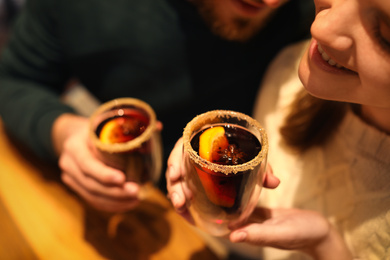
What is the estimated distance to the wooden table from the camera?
102cm

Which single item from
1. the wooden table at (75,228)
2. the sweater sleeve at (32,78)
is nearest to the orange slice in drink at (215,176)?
the wooden table at (75,228)

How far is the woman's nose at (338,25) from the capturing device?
0.54 metres

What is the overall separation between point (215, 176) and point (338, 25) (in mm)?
372

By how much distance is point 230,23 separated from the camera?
1248 millimetres

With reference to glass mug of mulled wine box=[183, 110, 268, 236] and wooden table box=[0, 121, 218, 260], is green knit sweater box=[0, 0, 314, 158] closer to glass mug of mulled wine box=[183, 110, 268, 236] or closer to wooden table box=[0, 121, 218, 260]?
wooden table box=[0, 121, 218, 260]

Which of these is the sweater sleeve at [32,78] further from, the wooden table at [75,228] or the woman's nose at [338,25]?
the woman's nose at [338,25]

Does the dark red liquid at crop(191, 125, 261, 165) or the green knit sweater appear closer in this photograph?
the dark red liquid at crop(191, 125, 261, 165)

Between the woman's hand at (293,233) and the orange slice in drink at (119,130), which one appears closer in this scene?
the woman's hand at (293,233)

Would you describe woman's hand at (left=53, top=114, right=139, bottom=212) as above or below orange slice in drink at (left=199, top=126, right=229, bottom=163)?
below

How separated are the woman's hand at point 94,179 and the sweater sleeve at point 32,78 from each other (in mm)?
267

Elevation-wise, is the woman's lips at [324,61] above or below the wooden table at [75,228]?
above

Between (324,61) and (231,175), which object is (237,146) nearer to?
(231,175)

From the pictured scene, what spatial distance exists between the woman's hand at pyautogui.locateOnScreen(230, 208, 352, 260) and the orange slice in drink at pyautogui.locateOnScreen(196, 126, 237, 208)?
0.12 metres

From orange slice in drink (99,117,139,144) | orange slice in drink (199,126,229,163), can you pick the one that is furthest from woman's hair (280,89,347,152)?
orange slice in drink (99,117,139,144)
